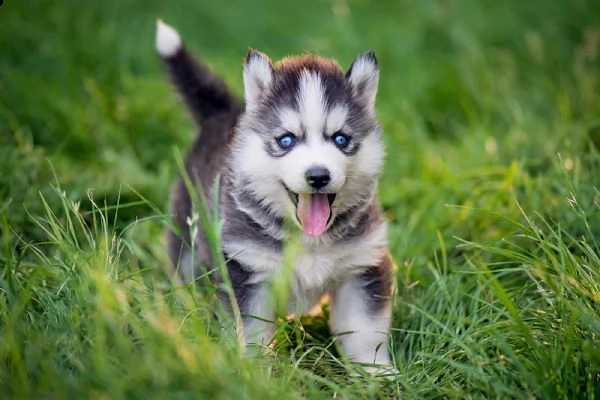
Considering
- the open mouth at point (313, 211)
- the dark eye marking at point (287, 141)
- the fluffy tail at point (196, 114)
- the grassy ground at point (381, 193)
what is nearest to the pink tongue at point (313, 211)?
the open mouth at point (313, 211)

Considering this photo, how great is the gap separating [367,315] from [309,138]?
879 mm

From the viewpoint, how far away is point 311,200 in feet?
11.0

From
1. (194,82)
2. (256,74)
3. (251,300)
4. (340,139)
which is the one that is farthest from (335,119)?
(194,82)

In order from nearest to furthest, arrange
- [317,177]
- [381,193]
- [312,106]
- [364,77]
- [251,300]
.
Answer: [317,177]
[312,106]
[251,300]
[364,77]
[381,193]

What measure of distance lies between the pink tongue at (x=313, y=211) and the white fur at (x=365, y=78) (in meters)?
0.54

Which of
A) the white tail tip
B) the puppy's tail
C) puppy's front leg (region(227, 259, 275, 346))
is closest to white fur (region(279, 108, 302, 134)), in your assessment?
puppy's front leg (region(227, 259, 275, 346))

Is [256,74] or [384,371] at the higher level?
[256,74]

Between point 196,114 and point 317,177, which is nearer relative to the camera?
point 317,177

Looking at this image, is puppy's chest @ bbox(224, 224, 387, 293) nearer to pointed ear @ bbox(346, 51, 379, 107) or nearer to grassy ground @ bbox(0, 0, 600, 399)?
grassy ground @ bbox(0, 0, 600, 399)

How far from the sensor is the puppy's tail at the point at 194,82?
172 inches

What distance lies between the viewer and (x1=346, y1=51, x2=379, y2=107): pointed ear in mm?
3518

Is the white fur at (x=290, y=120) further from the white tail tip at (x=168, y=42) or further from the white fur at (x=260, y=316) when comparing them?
the white tail tip at (x=168, y=42)

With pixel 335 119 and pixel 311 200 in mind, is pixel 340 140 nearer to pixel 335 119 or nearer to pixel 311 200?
pixel 335 119

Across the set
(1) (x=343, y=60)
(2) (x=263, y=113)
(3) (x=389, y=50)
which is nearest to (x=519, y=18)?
(3) (x=389, y=50)
